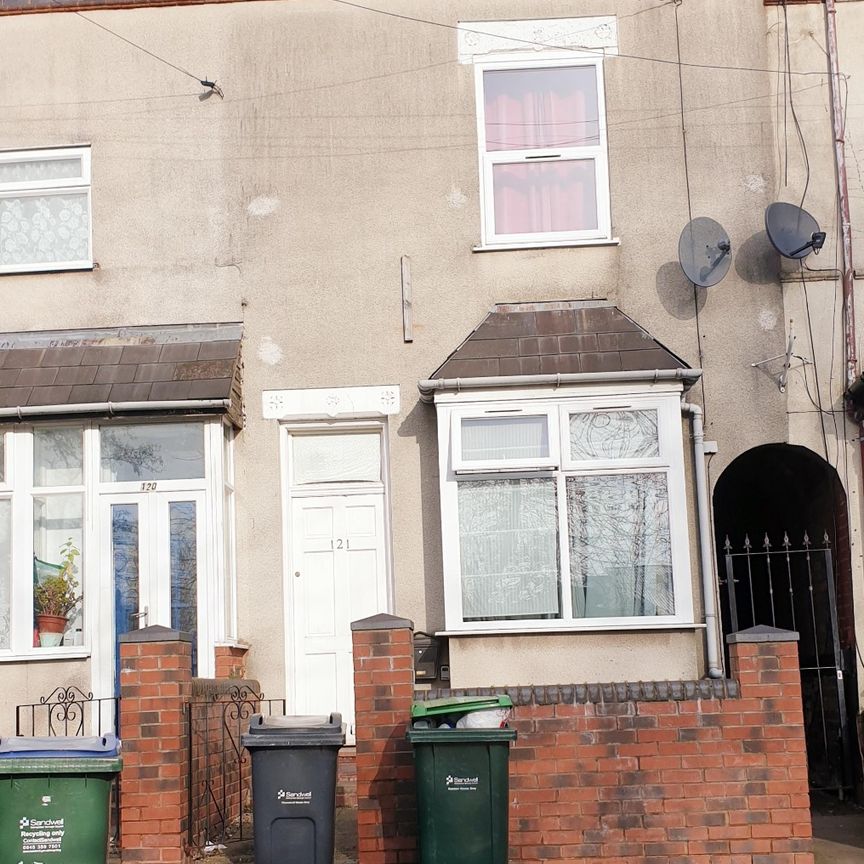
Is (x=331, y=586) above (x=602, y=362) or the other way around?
the other way around

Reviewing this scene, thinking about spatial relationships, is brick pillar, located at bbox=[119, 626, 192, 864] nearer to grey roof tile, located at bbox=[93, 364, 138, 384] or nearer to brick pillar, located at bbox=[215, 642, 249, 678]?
brick pillar, located at bbox=[215, 642, 249, 678]

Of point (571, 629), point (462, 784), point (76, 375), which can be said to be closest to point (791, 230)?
point (571, 629)

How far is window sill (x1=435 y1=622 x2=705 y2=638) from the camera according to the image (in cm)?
1005

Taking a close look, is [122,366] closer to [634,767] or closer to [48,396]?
[48,396]

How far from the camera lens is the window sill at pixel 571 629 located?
10.0 metres

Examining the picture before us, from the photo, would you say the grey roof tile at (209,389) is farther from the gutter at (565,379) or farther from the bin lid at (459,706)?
the bin lid at (459,706)

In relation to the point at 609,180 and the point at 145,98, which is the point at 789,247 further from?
the point at 145,98

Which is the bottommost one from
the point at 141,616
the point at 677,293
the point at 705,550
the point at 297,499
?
the point at 141,616

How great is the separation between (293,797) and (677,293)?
570 centimetres

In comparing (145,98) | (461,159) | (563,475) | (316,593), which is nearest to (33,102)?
(145,98)

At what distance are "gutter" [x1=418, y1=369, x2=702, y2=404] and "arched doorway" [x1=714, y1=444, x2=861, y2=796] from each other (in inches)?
49.0

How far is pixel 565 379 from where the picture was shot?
1034 cm

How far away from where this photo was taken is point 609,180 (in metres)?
11.3

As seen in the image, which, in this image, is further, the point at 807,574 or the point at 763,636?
the point at 807,574
